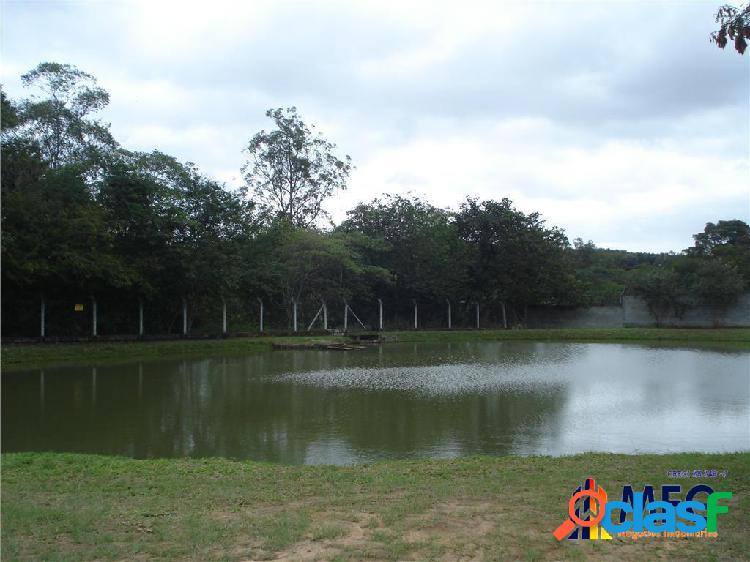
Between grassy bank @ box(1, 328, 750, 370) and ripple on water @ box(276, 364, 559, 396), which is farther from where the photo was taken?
grassy bank @ box(1, 328, 750, 370)

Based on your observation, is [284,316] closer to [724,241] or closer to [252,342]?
[252,342]

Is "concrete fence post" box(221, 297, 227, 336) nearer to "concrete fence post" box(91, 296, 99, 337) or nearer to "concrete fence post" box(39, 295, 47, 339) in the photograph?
"concrete fence post" box(91, 296, 99, 337)

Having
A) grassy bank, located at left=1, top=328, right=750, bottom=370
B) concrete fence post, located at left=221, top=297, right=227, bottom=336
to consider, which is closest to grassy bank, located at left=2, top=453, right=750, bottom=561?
grassy bank, located at left=1, top=328, right=750, bottom=370

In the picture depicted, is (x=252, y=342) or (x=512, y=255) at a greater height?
(x=512, y=255)

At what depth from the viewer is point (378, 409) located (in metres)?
11.2

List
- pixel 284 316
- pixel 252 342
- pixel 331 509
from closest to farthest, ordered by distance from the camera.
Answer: pixel 331 509 < pixel 252 342 < pixel 284 316

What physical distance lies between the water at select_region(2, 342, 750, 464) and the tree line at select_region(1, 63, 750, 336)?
16.8 ft

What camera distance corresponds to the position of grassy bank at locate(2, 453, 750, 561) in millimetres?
3775

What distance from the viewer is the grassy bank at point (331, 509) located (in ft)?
12.4

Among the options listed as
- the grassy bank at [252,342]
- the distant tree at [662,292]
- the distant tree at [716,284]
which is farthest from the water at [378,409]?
the distant tree at [662,292]

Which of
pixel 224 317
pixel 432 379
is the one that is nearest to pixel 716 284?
pixel 432 379

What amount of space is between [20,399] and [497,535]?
39.2ft

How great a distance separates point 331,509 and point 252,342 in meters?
21.8

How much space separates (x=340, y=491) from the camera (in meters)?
5.36
